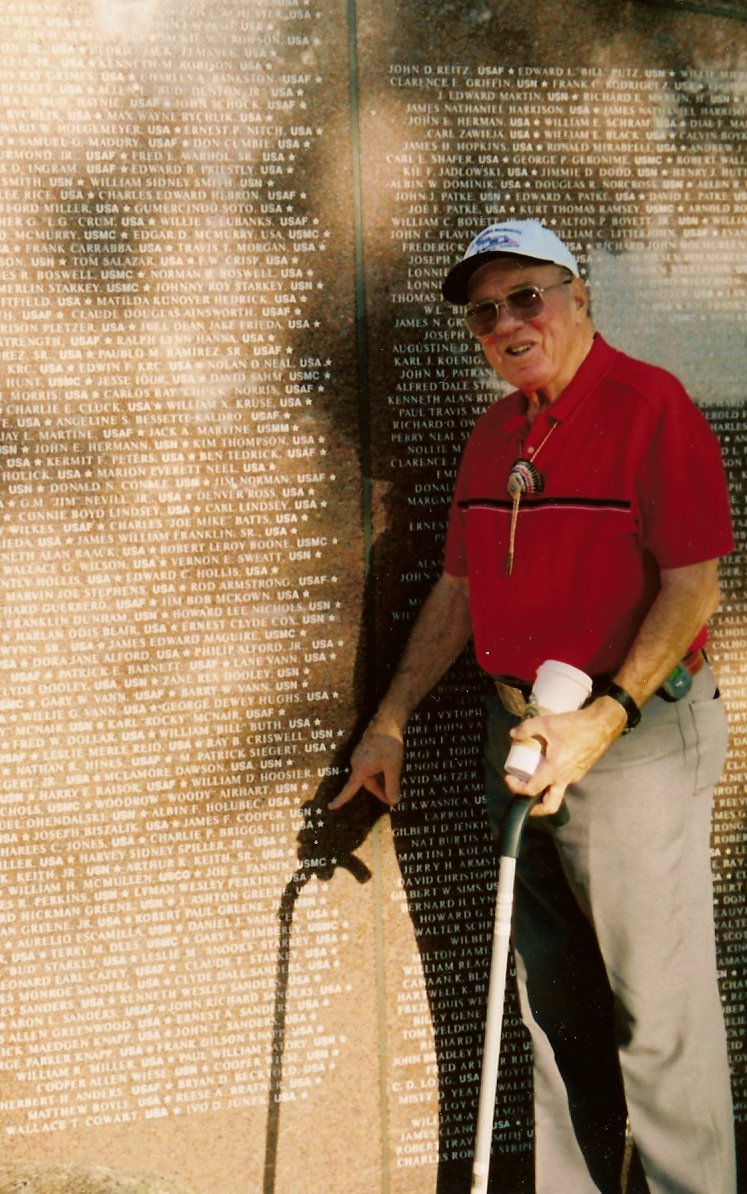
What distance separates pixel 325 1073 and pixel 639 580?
6.33 ft

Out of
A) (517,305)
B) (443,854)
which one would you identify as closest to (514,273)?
(517,305)

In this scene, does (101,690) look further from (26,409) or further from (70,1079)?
(70,1079)

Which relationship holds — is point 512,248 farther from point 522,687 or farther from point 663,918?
point 663,918

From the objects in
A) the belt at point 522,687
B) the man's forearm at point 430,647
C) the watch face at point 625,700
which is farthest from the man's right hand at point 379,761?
the watch face at point 625,700

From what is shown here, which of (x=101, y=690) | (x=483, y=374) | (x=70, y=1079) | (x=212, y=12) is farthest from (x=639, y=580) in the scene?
(x=70, y=1079)

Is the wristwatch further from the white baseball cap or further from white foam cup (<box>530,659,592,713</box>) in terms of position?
the white baseball cap

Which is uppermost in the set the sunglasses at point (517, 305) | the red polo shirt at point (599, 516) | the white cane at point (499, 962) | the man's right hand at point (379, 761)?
the sunglasses at point (517, 305)

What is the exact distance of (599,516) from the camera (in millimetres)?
2223

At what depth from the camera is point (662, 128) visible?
2986 mm

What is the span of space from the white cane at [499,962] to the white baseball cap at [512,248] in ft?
4.21

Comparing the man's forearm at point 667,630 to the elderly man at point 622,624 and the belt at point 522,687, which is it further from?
the belt at point 522,687

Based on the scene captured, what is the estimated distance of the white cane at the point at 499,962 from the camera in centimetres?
200

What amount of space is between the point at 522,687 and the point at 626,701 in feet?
1.24

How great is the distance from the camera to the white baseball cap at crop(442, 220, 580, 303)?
2.23 m
